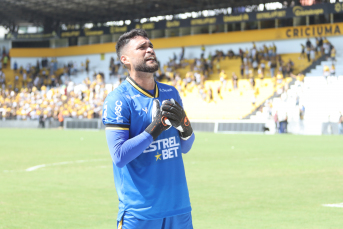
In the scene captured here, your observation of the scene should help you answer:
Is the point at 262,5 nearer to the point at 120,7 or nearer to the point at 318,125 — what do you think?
the point at 120,7

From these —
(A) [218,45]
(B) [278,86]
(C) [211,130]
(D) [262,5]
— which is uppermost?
(D) [262,5]

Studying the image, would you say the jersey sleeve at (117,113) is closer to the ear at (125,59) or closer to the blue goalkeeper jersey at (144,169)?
the blue goalkeeper jersey at (144,169)

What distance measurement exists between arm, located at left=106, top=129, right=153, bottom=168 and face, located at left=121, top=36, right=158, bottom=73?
1.77 feet

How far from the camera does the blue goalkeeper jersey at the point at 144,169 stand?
3928mm

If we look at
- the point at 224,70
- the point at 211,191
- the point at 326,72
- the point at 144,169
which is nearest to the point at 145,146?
the point at 144,169

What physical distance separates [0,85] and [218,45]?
93.6 feet

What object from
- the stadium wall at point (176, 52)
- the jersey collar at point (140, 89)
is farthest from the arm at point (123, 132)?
the stadium wall at point (176, 52)

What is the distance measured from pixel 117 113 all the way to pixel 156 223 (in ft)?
2.91

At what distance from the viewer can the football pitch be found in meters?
8.49

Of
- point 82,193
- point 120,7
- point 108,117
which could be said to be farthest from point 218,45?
point 108,117

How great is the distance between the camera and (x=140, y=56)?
409cm

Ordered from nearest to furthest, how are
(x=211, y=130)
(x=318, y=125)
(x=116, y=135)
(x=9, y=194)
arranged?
1. (x=116, y=135)
2. (x=9, y=194)
3. (x=318, y=125)
4. (x=211, y=130)

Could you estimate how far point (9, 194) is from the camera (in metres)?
11.3

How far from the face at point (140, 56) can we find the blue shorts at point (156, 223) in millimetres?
1147
